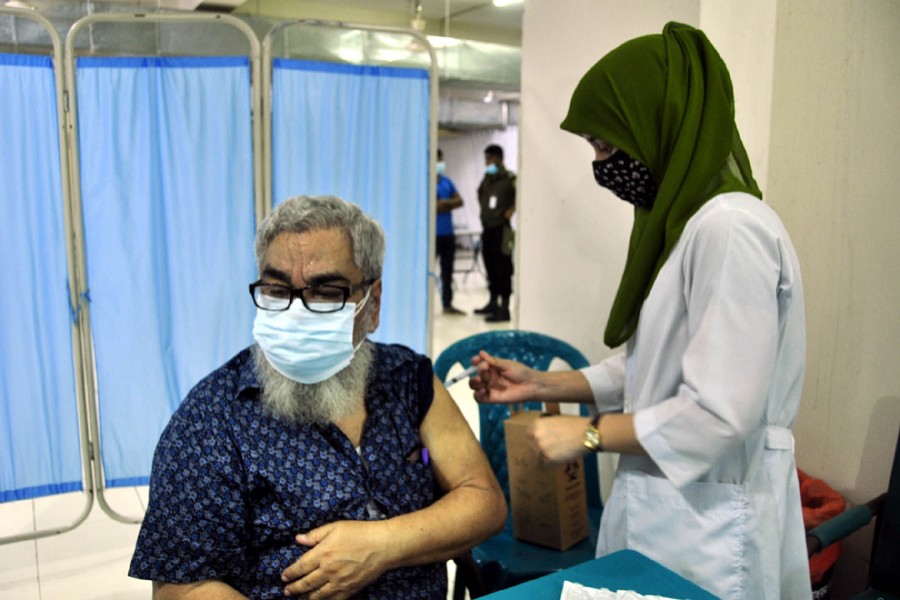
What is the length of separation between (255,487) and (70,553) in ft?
6.80

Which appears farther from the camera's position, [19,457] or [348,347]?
[19,457]

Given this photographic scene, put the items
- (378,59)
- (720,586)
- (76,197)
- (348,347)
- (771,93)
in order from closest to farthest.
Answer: (720,586)
(348,347)
(771,93)
(76,197)
(378,59)

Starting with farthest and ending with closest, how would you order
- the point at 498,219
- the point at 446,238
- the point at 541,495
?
1. the point at 446,238
2. the point at 498,219
3. the point at 541,495

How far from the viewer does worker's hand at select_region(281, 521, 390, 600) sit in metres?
1.36

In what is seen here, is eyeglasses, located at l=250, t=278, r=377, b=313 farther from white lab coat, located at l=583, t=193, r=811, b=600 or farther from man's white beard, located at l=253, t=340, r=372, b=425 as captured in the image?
white lab coat, located at l=583, t=193, r=811, b=600

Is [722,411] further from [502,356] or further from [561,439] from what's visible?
[502,356]

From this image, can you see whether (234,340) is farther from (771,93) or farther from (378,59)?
(771,93)

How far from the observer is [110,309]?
9.60 ft

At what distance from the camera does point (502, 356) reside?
8.12 feet

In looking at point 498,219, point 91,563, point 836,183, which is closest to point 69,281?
point 91,563

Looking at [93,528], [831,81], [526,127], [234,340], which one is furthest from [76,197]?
[831,81]

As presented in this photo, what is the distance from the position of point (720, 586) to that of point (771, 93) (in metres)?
→ 1.39

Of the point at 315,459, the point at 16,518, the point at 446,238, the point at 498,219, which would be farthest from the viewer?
the point at 446,238

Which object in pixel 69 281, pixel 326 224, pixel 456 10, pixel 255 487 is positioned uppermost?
pixel 456 10
